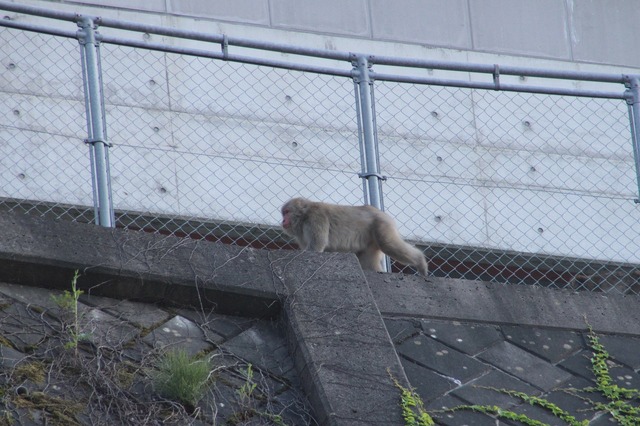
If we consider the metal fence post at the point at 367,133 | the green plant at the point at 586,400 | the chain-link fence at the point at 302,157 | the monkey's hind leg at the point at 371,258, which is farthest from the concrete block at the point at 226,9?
the green plant at the point at 586,400

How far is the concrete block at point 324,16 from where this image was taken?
14.7m

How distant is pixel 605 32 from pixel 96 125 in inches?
359

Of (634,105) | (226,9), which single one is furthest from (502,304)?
(226,9)

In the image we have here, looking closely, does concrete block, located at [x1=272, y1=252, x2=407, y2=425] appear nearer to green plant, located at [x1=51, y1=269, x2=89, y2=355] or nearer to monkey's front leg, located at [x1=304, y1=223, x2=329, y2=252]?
green plant, located at [x1=51, y1=269, x2=89, y2=355]

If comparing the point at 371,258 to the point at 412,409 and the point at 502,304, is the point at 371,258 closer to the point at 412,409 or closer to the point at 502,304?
the point at 502,304

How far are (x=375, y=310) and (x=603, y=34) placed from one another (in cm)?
910

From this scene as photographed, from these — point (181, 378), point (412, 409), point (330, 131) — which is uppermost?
point (330, 131)

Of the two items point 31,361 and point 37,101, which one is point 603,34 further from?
point 31,361

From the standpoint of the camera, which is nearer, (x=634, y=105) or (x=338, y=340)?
(x=338, y=340)

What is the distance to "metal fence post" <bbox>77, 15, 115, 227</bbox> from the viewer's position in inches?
331

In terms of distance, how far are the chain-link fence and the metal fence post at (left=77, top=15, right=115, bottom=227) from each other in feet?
Answer: 9.80

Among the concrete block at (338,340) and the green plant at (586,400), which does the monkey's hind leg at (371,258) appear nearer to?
the concrete block at (338,340)

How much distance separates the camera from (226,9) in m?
14.3

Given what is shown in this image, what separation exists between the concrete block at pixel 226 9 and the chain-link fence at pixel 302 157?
0.74 meters
